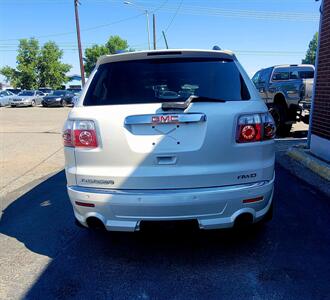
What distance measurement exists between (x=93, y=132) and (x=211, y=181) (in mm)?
1026

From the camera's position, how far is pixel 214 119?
9.60 ft

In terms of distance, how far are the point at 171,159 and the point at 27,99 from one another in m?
33.8

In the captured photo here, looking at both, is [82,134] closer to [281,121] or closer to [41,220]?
[41,220]

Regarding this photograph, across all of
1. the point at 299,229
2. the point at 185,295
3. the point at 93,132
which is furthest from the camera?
the point at 299,229

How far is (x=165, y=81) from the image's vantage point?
3336 mm

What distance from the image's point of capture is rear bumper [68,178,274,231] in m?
2.92

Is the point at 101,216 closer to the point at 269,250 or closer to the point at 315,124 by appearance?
the point at 269,250

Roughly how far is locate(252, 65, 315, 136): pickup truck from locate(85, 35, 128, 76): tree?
67.0 meters

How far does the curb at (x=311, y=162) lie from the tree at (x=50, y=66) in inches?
2282

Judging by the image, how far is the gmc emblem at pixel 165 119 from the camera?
114 inches

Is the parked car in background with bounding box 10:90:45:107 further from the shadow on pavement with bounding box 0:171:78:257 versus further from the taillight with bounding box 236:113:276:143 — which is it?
the taillight with bounding box 236:113:276:143

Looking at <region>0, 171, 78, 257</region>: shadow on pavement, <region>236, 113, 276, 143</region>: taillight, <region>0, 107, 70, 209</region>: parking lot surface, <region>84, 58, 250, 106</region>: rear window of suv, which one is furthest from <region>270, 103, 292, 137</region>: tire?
<region>236, 113, 276, 143</region>: taillight

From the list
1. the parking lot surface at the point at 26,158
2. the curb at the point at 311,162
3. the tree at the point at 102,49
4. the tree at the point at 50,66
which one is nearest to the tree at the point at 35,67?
the tree at the point at 50,66

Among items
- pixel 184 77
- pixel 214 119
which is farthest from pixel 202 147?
pixel 184 77
